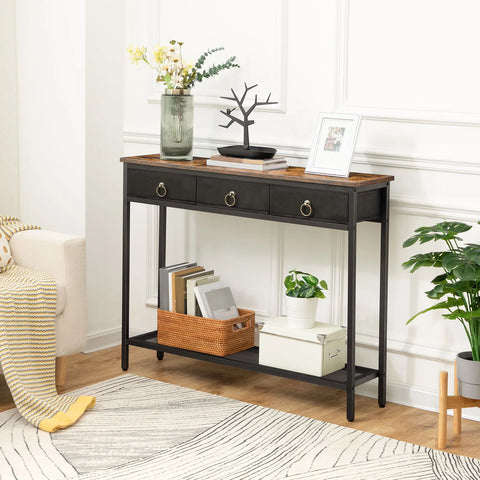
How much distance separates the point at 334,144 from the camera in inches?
129

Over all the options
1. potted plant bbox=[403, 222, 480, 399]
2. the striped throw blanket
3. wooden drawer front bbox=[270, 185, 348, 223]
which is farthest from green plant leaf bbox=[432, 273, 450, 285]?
the striped throw blanket

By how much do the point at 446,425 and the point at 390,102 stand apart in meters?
1.21

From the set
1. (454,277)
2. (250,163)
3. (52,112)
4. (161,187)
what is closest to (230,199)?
(250,163)

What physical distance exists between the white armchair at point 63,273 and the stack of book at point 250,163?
63 cm

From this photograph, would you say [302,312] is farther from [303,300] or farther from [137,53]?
[137,53]

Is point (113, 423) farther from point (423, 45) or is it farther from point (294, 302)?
point (423, 45)

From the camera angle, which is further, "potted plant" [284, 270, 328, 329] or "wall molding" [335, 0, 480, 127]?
"potted plant" [284, 270, 328, 329]

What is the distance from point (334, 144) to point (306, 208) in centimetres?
27

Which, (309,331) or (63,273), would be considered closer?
(309,331)

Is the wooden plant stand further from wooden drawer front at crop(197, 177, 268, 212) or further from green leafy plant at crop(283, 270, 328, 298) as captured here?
wooden drawer front at crop(197, 177, 268, 212)

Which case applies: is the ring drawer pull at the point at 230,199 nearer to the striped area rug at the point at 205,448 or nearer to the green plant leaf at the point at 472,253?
the striped area rug at the point at 205,448

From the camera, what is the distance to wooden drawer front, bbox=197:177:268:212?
3.33 m

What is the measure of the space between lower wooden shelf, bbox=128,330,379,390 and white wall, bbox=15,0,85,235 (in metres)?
0.70

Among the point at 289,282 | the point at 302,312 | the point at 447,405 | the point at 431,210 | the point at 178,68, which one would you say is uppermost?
the point at 178,68
